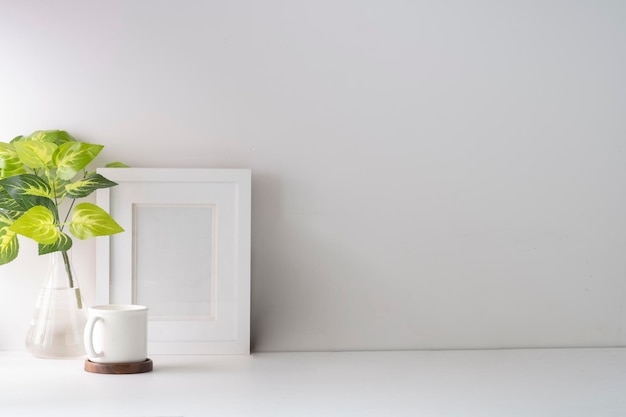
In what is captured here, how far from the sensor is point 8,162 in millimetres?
1300

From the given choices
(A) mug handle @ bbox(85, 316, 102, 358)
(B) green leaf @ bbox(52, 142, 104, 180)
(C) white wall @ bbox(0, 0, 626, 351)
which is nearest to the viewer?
(A) mug handle @ bbox(85, 316, 102, 358)

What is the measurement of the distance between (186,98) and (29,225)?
1.21ft

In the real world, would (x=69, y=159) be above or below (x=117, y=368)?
→ above

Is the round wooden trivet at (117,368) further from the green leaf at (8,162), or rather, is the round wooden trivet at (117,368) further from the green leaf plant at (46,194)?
the green leaf at (8,162)

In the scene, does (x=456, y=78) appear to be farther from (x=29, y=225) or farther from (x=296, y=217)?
(x=29, y=225)

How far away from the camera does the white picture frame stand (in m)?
1.36

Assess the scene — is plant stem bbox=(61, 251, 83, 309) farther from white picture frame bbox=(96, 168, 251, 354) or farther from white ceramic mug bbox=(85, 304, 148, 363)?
white ceramic mug bbox=(85, 304, 148, 363)

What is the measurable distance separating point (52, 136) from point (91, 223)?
0.63 feet

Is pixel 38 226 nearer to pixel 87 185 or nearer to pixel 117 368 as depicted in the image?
pixel 87 185

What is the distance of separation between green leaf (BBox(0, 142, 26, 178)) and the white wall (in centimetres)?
10

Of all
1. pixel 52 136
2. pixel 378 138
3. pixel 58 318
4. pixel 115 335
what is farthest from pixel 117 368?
pixel 378 138

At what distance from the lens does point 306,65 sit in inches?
56.7

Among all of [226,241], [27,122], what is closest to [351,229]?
[226,241]

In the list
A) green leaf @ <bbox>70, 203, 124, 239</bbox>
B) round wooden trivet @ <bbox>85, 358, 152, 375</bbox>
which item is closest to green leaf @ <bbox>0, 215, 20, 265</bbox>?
green leaf @ <bbox>70, 203, 124, 239</bbox>
